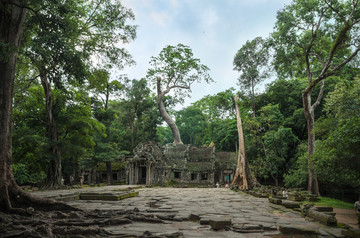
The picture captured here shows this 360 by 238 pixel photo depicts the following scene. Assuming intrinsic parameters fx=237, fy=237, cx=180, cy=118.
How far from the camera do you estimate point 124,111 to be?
35812 millimetres

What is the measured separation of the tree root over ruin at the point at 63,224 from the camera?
141 inches

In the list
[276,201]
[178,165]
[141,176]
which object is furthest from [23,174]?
[276,201]

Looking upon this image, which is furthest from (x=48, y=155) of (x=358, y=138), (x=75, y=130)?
(x=358, y=138)

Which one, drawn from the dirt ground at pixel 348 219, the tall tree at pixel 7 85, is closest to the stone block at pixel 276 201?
the dirt ground at pixel 348 219

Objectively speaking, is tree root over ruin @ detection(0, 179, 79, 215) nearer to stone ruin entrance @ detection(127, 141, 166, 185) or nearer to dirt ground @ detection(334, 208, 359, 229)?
dirt ground @ detection(334, 208, 359, 229)

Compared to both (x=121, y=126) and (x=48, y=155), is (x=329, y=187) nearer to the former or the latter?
(x=48, y=155)

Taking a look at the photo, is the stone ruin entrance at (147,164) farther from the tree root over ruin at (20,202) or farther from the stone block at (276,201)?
the tree root over ruin at (20,202)

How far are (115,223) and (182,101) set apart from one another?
32648 mm

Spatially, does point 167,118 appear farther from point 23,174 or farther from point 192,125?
point 23,174

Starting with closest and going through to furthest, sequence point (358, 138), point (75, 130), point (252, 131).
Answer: point (358, 138) < point (75, 130) < point (252, 131)

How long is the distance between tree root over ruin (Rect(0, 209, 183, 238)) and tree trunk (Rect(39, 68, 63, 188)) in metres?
10.9

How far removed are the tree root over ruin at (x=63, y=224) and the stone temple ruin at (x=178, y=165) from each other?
802 inches

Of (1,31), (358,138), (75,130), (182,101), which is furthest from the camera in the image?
(182,101)

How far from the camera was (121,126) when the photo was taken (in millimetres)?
38250
